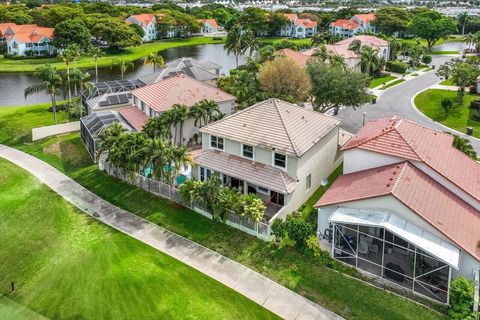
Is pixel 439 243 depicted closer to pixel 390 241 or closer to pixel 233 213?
pixel 390 241

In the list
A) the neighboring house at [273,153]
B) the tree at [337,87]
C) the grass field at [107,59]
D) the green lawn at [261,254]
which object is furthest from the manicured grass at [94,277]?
the grass field at [107,59]

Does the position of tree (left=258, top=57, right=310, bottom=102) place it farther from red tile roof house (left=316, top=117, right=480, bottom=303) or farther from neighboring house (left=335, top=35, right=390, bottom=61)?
neighboring house (left=335, top=35, right=390, bottom=61)

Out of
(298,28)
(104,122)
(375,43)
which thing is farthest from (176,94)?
(298,28)

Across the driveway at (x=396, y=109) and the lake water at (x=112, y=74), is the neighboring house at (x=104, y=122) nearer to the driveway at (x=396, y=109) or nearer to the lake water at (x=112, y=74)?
the driveway at (x=396, y=109)

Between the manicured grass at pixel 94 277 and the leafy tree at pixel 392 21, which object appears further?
the leafy tree at pixel 392 21

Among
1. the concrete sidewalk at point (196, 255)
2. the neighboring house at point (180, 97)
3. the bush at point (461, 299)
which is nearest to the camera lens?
the bush at point (461, 299)

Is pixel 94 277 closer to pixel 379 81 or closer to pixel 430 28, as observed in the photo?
pixel 379 81
